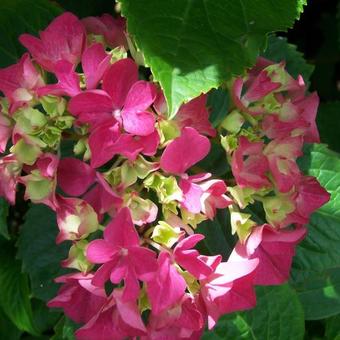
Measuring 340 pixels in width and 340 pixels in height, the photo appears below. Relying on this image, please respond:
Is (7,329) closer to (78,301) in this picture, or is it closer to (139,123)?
(78,301)

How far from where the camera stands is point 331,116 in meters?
1.62

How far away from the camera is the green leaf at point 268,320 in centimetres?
121

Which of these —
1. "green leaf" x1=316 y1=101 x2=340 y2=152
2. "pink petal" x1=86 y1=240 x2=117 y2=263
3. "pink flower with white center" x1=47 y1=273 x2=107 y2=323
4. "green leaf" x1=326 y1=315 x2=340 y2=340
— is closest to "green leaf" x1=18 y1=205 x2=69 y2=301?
"pink flower with white center" x1=47 y1=273 x2=107 y2=323

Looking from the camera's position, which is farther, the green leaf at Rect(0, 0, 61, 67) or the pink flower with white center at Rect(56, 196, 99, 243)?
the green leaf at Rect(0, 0, 61, 67)

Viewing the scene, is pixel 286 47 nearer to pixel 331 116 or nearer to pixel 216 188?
pixel 331 116

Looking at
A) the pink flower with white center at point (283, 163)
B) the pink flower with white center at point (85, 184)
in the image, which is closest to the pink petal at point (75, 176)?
the pink flower with white center at point (85, 184)

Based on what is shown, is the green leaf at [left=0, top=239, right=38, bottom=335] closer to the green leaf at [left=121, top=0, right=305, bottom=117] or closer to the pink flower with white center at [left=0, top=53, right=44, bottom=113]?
the pink flower with white center at [left=0, top=53, right=44, bottom=113]

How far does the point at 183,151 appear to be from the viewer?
933 millimetres

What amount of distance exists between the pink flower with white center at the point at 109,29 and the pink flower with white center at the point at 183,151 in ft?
0.57

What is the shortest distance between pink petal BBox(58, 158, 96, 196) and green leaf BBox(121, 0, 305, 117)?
143mm

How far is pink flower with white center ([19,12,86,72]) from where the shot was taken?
39.0 inches

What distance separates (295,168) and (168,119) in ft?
0.59

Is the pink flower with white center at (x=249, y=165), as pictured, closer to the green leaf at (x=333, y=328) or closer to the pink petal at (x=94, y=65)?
the pink petal at (x=94, y=65)

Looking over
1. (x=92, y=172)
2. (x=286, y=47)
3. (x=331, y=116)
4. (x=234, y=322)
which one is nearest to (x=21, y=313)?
(x=234, y=322)
